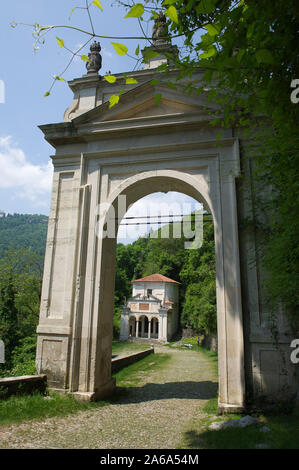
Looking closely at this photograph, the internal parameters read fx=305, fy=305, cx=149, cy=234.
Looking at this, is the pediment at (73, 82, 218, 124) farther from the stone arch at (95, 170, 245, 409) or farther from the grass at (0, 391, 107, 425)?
the grass at (0, 391, 107, 425)

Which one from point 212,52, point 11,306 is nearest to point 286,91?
point 212,52

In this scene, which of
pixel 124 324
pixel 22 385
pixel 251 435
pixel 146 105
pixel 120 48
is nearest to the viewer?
pixel 120 48

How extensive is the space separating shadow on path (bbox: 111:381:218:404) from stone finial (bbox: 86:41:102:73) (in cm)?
928

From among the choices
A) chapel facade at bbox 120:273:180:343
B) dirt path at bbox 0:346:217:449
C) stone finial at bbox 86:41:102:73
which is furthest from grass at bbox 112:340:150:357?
stone finial at bbox 86:41:102:73

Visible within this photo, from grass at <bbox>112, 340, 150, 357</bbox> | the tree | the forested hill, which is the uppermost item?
the forested hill

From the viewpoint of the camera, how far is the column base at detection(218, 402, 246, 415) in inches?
237

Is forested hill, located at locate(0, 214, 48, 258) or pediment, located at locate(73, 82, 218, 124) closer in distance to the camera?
pediment, located at locate(73, 82, 218, 124)

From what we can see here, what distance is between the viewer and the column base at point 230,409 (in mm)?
6016

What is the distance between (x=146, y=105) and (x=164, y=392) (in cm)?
787

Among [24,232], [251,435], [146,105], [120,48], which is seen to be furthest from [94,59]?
[24,232]

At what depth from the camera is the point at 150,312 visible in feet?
123

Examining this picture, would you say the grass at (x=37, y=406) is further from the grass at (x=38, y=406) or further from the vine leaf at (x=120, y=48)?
the vine leaf at (x=120, y=48)

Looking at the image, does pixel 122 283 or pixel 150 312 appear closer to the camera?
pixel 150 312

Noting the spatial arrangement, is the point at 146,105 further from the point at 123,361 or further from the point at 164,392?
the point at 123,361
